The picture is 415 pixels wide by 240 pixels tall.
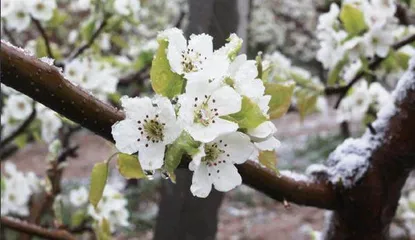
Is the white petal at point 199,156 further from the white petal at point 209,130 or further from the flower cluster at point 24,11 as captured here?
the flower cluster at point 24,11

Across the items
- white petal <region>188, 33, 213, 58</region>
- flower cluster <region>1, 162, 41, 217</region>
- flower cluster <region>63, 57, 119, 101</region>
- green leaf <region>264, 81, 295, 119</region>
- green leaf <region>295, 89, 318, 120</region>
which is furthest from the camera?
flower cluster <region>1, 162, 41, 217</region>

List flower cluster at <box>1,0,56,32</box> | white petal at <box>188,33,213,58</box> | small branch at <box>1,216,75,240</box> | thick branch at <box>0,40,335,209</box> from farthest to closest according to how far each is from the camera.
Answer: flower cluster at <box>1,0,56,32</box> → small branch at <box>1,216,75,240</box> → white petal at <box>188,33,213,58</box> → thick branch at <box>0,40,335,209</box>

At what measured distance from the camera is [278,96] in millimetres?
712

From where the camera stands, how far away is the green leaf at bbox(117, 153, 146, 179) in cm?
58

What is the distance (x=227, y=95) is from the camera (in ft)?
1.69

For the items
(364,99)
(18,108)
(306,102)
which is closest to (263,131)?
(306,102)

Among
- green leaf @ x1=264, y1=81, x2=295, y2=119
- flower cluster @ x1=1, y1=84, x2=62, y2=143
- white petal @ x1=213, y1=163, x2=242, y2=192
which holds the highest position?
flower cluster @ x1=1, y1=84, x2=62, y2=143

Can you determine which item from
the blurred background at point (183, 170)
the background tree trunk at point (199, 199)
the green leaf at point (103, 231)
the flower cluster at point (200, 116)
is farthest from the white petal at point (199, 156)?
the background tree trunk at point (199, 199)

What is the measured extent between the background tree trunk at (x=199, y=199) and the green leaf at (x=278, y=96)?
1.58ft

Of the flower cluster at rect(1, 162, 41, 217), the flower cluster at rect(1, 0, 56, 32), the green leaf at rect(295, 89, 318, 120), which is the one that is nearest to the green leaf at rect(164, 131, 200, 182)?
the green leaf at rect(295, 89, 318, 120)

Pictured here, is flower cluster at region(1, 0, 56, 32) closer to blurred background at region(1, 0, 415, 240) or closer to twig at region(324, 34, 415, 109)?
blurred background at region(1, 0, 415, 240)

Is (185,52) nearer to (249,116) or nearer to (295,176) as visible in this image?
(249,116)

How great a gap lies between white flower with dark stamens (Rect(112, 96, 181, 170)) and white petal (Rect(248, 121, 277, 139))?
73mm

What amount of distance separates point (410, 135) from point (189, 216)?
560mm
